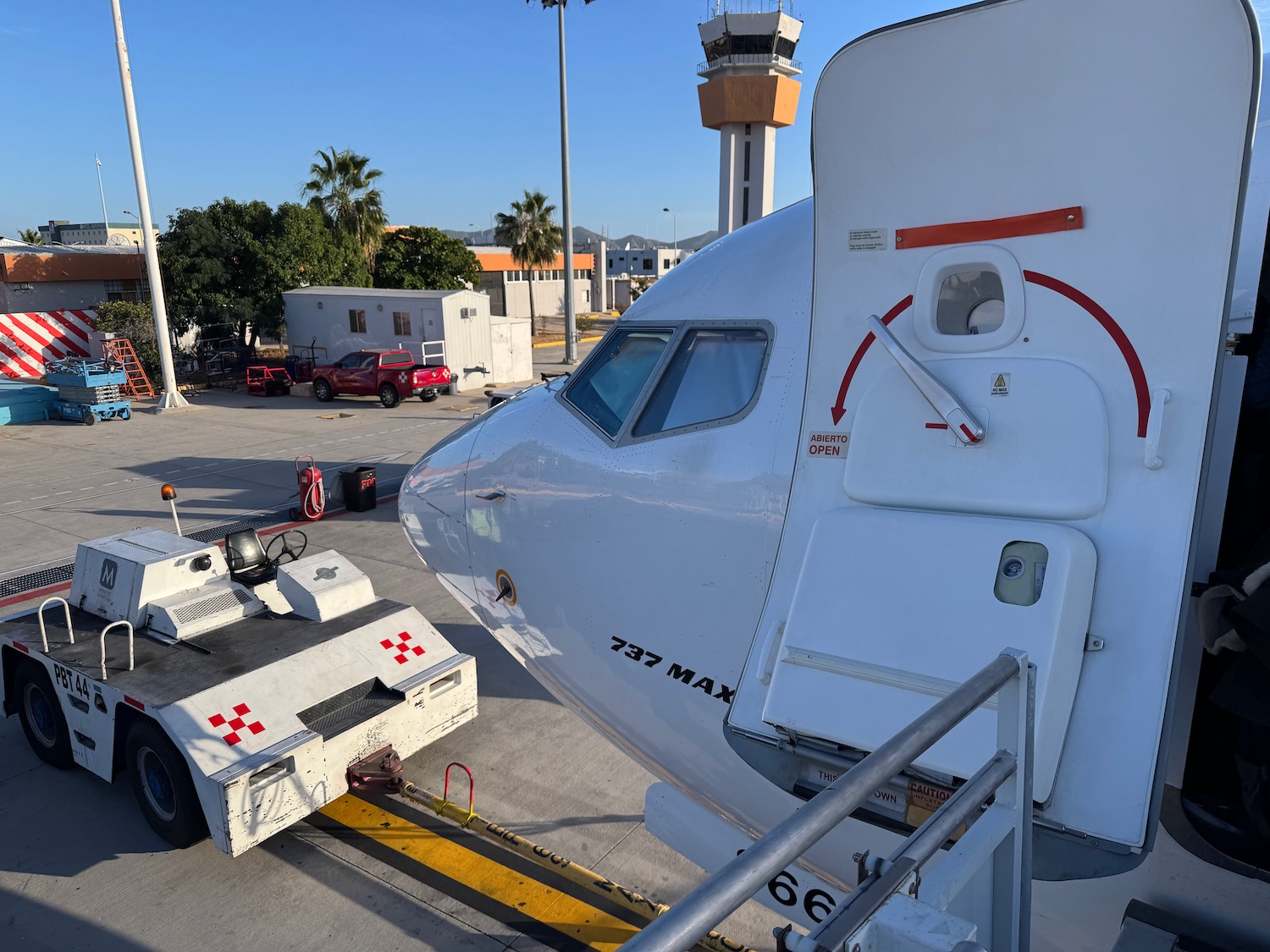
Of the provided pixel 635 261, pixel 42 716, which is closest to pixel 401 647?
pixel 42 716

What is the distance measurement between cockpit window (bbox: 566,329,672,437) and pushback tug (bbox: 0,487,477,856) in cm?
412

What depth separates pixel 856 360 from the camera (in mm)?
3344

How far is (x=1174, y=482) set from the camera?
8.79ft

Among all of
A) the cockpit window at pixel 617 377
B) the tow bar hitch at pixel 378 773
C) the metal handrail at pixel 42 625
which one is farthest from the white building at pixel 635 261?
the cockpit window at pixel 617 377

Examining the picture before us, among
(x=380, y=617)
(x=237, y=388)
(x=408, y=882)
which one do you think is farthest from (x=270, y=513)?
(x=237, y=388)

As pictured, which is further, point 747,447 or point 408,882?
point 408,882

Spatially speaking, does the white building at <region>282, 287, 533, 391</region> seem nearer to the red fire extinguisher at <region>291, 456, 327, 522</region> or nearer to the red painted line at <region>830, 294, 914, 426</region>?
the red fire extinguisher at <region>291, 456, 327, 522</region>

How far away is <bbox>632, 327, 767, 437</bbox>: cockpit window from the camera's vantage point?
403 cm

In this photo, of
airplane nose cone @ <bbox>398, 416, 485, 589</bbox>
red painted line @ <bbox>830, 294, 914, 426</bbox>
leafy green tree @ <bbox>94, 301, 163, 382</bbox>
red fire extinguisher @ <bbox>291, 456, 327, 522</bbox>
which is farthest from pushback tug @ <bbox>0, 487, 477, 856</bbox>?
leafy green tree @ <bbox>94, 301, 163, 382</bbox>

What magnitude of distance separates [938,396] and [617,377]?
6.78ft

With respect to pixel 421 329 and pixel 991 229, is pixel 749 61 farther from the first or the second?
pixel 991 229

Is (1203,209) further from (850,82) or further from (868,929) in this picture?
(868,929)

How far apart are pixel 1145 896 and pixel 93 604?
9328 millimetres

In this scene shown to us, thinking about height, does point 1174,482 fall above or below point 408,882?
above
